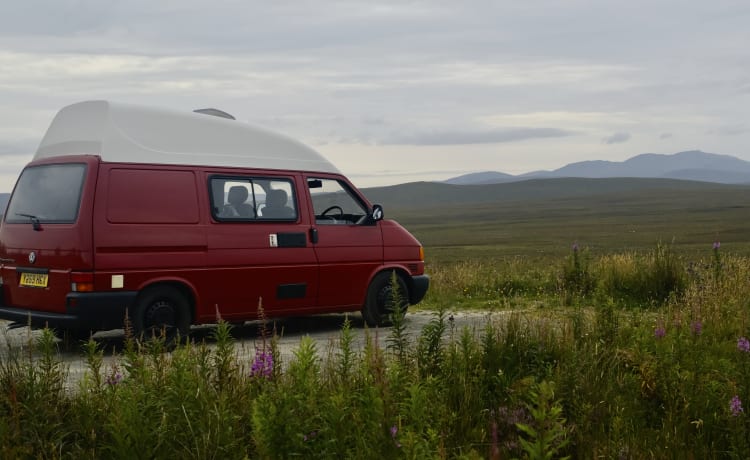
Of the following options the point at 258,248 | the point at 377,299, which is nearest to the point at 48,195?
the point at 258,248

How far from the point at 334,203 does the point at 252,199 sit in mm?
1384

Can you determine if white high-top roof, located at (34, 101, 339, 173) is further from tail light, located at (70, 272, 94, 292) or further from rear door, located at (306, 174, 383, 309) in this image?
tail light, located at (70, 272, 94, 292)

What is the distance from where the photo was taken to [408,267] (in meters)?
12.0

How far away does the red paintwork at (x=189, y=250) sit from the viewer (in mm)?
9188

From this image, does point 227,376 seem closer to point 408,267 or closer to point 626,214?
point 408,267

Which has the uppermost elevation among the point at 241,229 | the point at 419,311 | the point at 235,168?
the point at 235,168

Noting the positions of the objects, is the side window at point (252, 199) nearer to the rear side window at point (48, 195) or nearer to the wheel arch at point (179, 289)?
the wheel arch at point (179, 289)

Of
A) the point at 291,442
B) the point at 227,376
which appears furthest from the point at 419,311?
the point at 291,442

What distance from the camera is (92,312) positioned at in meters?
9.04

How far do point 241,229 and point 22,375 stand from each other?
464 centimetres

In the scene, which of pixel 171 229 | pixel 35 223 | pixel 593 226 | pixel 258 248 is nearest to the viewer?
pixel 35 223

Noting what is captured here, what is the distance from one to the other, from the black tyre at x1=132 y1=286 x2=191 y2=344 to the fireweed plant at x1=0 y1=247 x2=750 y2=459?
3.07 meters

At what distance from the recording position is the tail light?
903 cm

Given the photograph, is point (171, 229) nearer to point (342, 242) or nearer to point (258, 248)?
point (258, 248)
